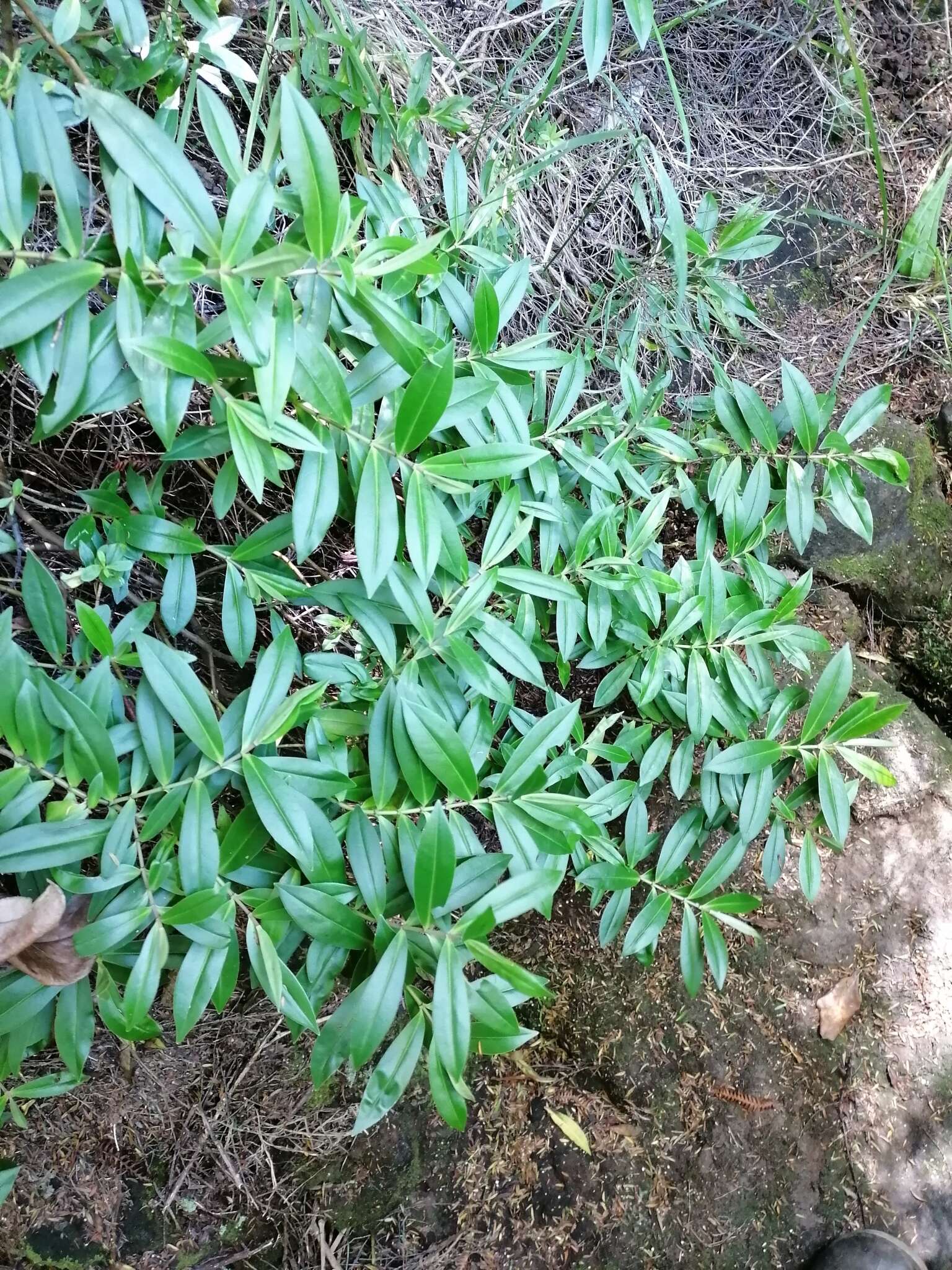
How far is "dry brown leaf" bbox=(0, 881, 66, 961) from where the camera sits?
113 cm

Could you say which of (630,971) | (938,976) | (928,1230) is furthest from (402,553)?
(928,1230)

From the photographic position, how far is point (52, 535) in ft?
4.50

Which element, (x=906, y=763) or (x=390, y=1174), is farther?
(x=906, y=763)

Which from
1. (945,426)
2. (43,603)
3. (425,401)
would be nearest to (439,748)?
(425,401)

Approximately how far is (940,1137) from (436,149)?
107 inches

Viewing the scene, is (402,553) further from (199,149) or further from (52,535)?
(199,149)

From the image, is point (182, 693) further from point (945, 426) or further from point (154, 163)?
point (945, 426)

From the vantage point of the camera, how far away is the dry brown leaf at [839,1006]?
6.55 feet

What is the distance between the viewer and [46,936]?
3.88ft

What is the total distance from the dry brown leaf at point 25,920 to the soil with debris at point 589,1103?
74 cm

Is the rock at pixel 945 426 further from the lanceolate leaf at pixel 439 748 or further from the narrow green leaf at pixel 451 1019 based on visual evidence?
the narrow green leaf at pixel 451 1019

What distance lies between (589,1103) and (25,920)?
1.44 metres

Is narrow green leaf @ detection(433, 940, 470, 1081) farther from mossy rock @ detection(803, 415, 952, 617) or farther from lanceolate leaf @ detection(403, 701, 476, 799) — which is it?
mossy rock @ detection(803, 415, 952, 617)

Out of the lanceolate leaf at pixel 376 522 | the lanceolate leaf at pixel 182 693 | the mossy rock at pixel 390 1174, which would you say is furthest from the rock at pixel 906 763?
the lanceolate leaf at pixel 182 693
